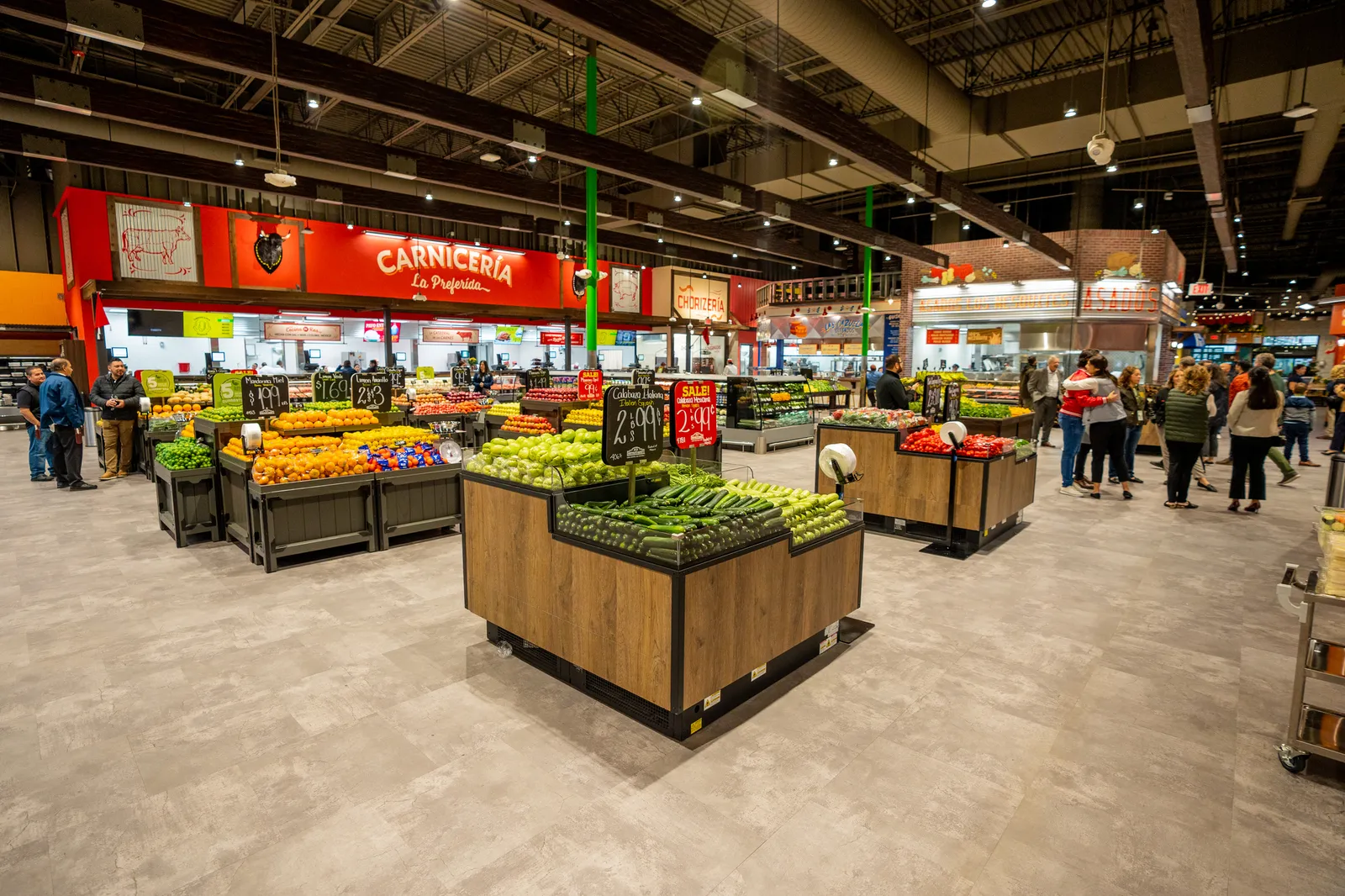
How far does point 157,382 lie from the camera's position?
9.94 metres

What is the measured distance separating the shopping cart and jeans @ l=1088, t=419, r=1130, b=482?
5.74 metres

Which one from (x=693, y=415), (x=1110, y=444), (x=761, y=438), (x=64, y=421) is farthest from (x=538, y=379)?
(x=1110, y=444)

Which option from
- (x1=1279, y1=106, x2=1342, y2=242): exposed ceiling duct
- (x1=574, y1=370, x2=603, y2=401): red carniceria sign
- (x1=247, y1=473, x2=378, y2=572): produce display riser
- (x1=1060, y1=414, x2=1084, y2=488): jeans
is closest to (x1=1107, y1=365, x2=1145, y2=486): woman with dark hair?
(x1=1060, y1=414, x2=1084, y2=488): jeans

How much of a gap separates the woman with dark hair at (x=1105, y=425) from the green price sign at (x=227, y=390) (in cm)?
1026

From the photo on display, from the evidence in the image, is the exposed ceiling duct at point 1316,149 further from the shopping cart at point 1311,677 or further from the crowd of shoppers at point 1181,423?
the shopping cart at point 1311,677

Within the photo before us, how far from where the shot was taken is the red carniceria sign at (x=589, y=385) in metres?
10.8

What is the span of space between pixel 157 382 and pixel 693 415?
394 inches

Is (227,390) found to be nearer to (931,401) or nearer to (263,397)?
(263,397)

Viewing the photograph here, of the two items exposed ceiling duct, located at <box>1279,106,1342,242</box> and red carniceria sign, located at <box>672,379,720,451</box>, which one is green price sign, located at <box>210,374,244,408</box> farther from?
exposed ceiling duct, located at <box>1279,106,1342,242</box>

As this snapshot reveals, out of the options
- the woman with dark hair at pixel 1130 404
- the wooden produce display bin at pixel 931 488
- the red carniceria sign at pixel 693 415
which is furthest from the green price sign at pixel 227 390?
the woman with dark hair at pixel 1130 404

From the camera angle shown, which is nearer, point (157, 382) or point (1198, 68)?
point (1198, 68)

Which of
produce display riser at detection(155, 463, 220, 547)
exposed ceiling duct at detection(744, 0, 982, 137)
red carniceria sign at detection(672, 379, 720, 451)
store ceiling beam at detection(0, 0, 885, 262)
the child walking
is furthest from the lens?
the child walking

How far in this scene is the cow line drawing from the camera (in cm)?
1213

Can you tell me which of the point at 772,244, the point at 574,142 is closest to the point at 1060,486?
the point at 574,142
